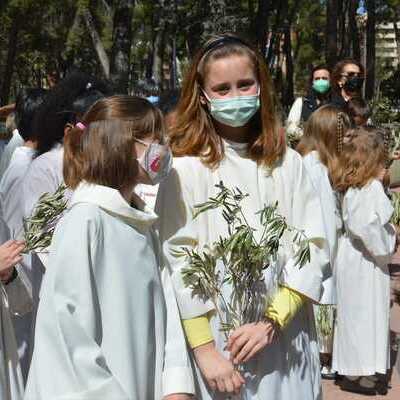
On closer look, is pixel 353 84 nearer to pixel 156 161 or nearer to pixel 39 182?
pixel 39 182

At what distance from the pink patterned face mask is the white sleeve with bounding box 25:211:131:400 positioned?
0.30m

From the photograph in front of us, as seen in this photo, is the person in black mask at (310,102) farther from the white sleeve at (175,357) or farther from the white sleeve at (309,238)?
the white sleeve at (175,357)

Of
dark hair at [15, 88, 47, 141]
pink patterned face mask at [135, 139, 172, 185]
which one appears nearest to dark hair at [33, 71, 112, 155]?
dark hair at [15, 88, 47, 141]

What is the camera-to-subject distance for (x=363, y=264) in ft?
19.9

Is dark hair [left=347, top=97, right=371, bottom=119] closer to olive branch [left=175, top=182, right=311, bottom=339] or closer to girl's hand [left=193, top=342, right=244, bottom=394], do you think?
olive branch [left=175, top=182, right=311, bottom=339]

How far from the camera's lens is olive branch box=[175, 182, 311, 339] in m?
2.86

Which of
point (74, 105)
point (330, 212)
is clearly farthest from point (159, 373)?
point (74, 105)

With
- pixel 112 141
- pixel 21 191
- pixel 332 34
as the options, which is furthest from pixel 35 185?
pixel 332 34

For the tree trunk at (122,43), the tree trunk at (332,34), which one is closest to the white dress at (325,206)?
the tree trunk at (122,43)

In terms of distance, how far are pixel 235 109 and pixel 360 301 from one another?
11.3ft

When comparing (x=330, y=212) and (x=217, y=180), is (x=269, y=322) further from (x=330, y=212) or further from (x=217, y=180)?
(x=330, y=212)

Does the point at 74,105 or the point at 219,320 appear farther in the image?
the point at 74,105

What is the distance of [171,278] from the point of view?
2.95m

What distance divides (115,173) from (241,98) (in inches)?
22.9
